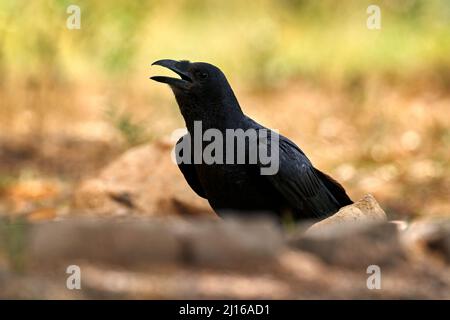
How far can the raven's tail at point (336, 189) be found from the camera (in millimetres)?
5773

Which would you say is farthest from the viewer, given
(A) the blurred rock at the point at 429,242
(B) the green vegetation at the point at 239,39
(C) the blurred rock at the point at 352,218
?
(B) the green vegetation at the point at 239,39

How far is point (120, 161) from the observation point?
7.34m

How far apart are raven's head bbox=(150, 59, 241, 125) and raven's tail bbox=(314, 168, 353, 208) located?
2.94 ft

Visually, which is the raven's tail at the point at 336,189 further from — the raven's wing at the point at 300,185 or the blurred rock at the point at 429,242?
the blurred rock at the point at 429,242

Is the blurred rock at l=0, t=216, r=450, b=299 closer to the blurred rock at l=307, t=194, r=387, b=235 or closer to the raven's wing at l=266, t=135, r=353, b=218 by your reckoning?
the blurred rock at l=307, t=194, r=387, b=235

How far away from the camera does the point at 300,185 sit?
534cm

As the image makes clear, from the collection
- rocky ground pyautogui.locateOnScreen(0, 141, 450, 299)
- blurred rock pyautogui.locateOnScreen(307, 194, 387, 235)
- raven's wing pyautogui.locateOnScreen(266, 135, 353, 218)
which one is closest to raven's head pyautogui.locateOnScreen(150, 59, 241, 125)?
raven's wing pyautogui.locateOnScreen(266, 135, 353, 218)

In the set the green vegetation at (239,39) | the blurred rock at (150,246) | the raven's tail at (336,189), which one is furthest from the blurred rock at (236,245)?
the green vegetation at (239,39)

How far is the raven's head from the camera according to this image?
516cm

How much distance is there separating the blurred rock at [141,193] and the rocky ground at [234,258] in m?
1.14

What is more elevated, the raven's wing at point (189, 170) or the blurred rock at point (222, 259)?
the raven's wing at point (189, 170)

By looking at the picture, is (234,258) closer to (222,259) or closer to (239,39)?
(222,259)

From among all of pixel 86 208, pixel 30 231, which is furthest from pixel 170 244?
pixel 86 208

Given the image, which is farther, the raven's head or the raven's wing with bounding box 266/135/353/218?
the raven's wing with bounding box 266/135/353/218
